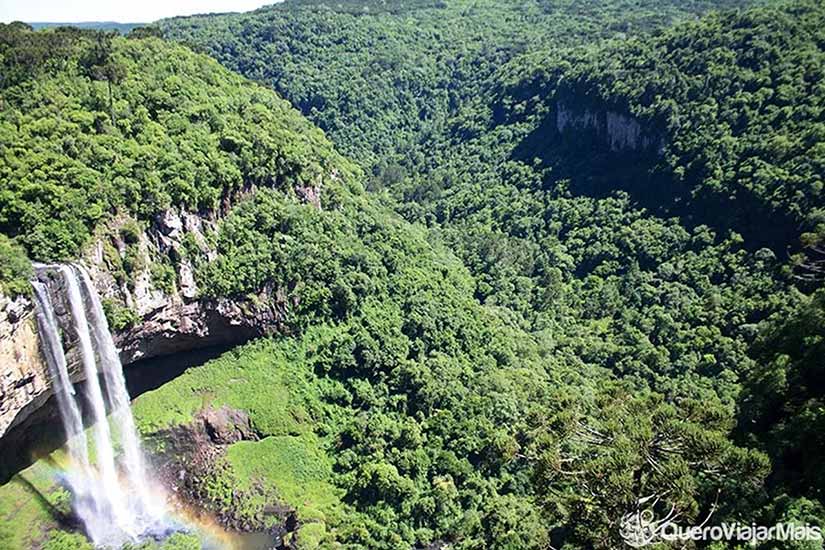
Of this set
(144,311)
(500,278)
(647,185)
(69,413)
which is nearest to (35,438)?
(69,413)

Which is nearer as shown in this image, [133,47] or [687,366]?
[133,47]

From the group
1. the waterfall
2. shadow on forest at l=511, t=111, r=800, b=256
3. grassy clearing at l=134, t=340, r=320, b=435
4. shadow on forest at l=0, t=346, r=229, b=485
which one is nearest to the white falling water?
the waterfall

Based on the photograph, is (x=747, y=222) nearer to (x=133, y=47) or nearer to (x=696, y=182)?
(x=696, y=182)

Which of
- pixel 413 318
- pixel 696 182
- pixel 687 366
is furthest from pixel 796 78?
pixel 413 318

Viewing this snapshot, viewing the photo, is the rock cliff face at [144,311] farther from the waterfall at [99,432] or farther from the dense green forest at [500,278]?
the dense green forest at [500,278]

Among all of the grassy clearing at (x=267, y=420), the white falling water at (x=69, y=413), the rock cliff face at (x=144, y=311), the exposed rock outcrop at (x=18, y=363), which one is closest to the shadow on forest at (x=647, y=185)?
the grassy clearing at (x=267, y=420)

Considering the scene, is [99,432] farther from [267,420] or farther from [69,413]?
[267,420]

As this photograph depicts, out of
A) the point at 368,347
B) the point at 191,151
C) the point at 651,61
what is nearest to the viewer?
the point at 191,151
